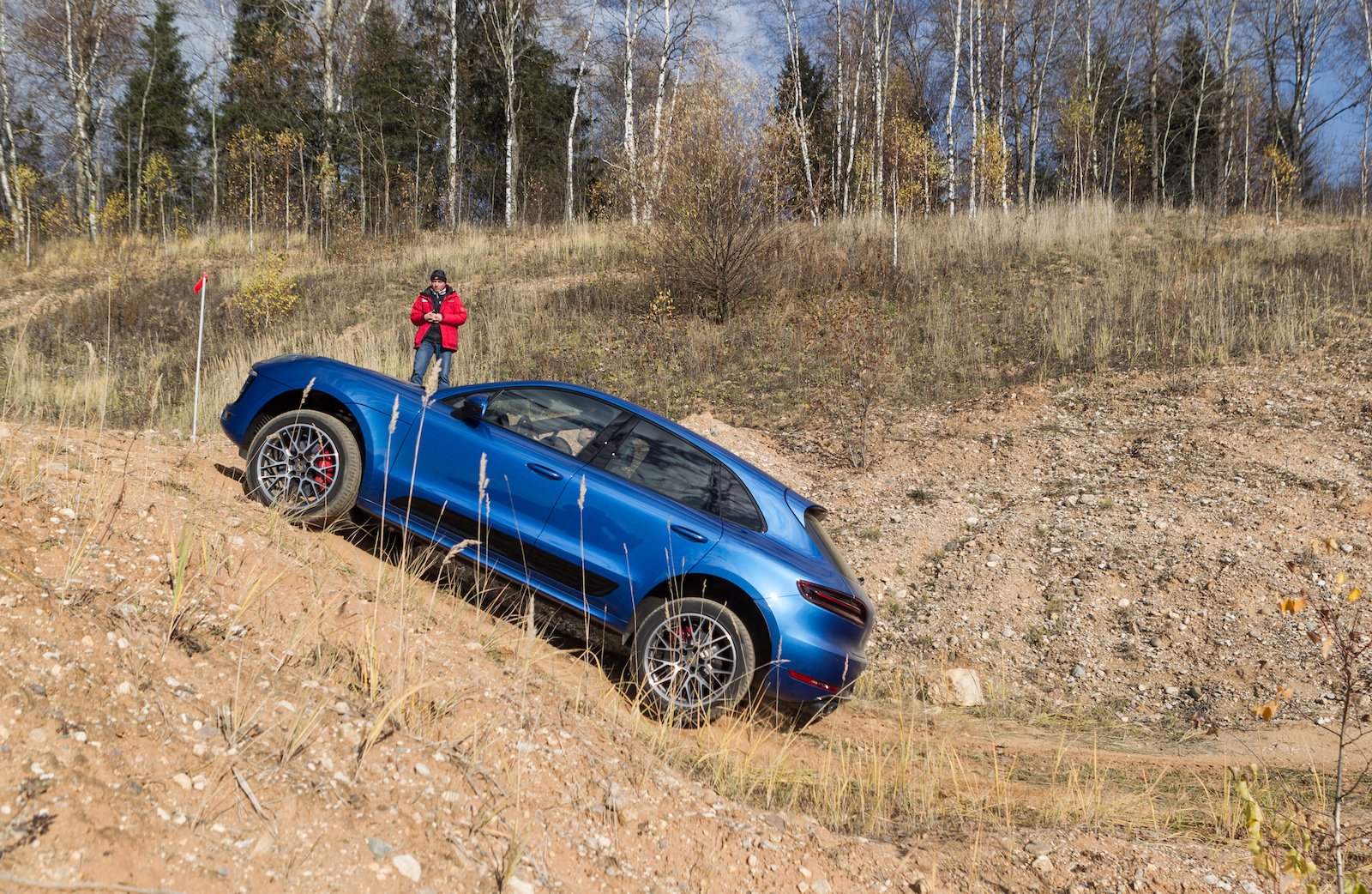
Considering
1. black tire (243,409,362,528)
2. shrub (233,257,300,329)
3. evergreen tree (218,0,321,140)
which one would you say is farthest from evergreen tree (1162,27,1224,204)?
black tire (243,409,362,528)

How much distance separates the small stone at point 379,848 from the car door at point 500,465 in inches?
96.1

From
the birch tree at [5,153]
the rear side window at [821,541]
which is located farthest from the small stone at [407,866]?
the birch tree at [5,153]

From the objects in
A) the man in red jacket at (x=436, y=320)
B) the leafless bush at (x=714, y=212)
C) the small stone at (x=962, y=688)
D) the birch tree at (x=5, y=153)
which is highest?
the birch tree at (x=5, y=153)

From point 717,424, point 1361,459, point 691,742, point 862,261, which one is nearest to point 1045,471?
point 1361,459

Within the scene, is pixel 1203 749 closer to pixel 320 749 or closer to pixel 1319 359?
pixel 320 749

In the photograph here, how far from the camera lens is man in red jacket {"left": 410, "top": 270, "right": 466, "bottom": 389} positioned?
33.9 ft

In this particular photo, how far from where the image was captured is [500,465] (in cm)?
517

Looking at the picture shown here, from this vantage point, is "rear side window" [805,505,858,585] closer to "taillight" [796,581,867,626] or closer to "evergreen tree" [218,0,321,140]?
"taillight" [796,581,867,626]

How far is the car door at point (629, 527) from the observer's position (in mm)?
4805

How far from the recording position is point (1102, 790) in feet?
14.2

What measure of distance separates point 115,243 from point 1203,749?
27.7 m

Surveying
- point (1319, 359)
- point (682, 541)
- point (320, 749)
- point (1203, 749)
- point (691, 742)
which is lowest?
point (1203, 749)

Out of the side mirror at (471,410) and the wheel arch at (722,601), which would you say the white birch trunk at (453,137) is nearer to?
the side mirror at (471,410)

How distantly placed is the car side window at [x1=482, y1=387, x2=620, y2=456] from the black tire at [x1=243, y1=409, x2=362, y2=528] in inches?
34.4
